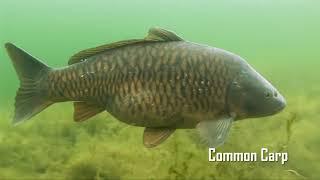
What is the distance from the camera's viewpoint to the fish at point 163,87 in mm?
2922

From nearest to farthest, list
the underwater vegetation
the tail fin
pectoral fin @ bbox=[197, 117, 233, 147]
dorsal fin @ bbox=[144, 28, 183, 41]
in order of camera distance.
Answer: pectoral fin @ bbox=[197, 117, 233, 147] → dorsal fin @ bbox=[144, 28, 183, 41] → the tail fin → the underwater vegetation

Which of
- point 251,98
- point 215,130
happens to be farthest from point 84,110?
point 251,98

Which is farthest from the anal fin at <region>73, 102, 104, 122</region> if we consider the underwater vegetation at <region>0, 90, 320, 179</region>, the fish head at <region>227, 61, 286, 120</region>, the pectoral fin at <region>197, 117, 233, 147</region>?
the underwater vegetation at <region>0, 90, 320, 179</region>

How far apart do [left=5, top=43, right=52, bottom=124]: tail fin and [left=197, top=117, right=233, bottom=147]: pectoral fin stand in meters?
1.01

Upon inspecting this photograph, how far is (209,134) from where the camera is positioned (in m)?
2.89

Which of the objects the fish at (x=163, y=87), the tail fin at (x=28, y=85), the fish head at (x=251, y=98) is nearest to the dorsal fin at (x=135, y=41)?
the fish at (x=163, y=87)

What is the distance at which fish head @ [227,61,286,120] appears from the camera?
2979 millimetres

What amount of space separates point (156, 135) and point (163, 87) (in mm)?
312

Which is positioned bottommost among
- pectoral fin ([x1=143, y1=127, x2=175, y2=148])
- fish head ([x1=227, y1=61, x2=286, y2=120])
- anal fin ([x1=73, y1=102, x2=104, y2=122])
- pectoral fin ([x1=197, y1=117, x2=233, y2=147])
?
pectoral fin ([x1=143, y1=127, x2=175, y2=148])

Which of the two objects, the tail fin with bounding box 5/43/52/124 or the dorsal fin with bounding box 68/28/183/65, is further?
the tail fin with bounding box 5/43/52/124

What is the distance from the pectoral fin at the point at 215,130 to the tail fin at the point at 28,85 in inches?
39.6

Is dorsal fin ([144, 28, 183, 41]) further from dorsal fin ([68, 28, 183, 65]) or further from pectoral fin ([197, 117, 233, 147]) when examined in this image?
pectoral fin ([197, 117, 233, 147])

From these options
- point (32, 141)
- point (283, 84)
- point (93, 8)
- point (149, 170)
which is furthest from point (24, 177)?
point (93, 8)

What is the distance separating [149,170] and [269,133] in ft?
4.79
